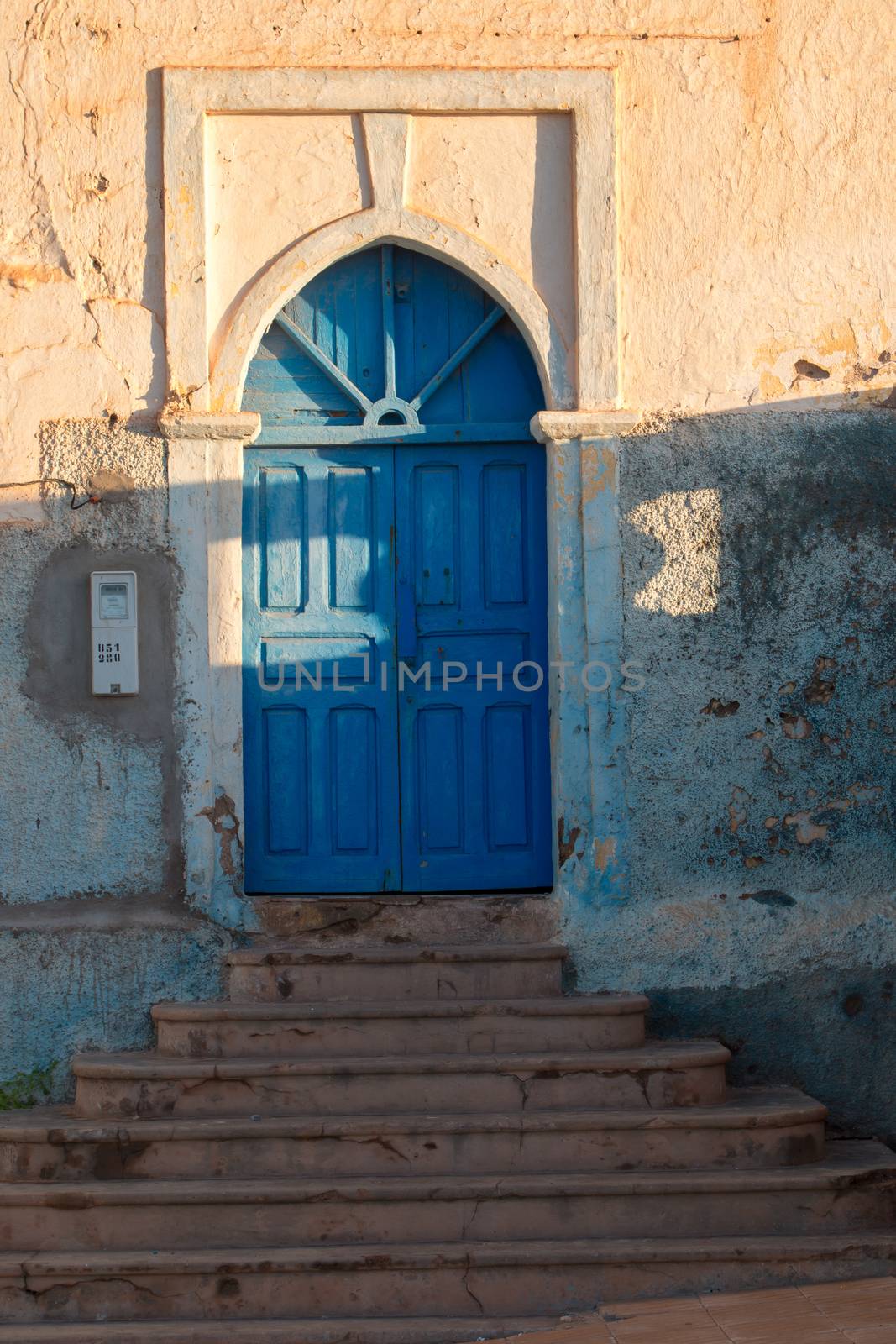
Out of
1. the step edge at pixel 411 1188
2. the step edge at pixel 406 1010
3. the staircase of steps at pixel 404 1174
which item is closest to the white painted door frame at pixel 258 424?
the step edge at pixel 406 1010

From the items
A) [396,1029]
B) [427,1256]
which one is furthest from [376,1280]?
[396,1029]

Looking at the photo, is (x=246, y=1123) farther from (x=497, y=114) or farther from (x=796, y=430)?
(x=497, y=114)

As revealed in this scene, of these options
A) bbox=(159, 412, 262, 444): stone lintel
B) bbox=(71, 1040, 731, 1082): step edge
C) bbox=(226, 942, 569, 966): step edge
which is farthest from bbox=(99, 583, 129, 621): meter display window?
bbox=(71, 1040, 731, 1082): step edge

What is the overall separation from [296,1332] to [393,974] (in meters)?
1.41

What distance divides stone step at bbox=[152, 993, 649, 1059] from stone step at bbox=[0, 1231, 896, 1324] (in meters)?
0.81

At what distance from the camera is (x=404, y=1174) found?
15.2 feet

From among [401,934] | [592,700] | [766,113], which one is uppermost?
[766,113]

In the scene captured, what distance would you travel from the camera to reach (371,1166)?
4.64 meters

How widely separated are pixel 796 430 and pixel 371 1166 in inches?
129

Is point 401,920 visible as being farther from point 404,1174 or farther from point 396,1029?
point 404,1174

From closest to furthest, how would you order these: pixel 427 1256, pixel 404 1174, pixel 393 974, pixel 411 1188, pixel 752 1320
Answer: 1. pixel 752 1320
2. pixel 427 1256
3. pixel 411 1188
4. pixel 404 1174
5. pixel 393 974

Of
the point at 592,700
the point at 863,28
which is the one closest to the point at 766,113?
the point at 863,28

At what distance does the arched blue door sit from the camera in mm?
5660

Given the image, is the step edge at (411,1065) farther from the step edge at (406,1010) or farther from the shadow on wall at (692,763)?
the shadow on wall at (692,763)
